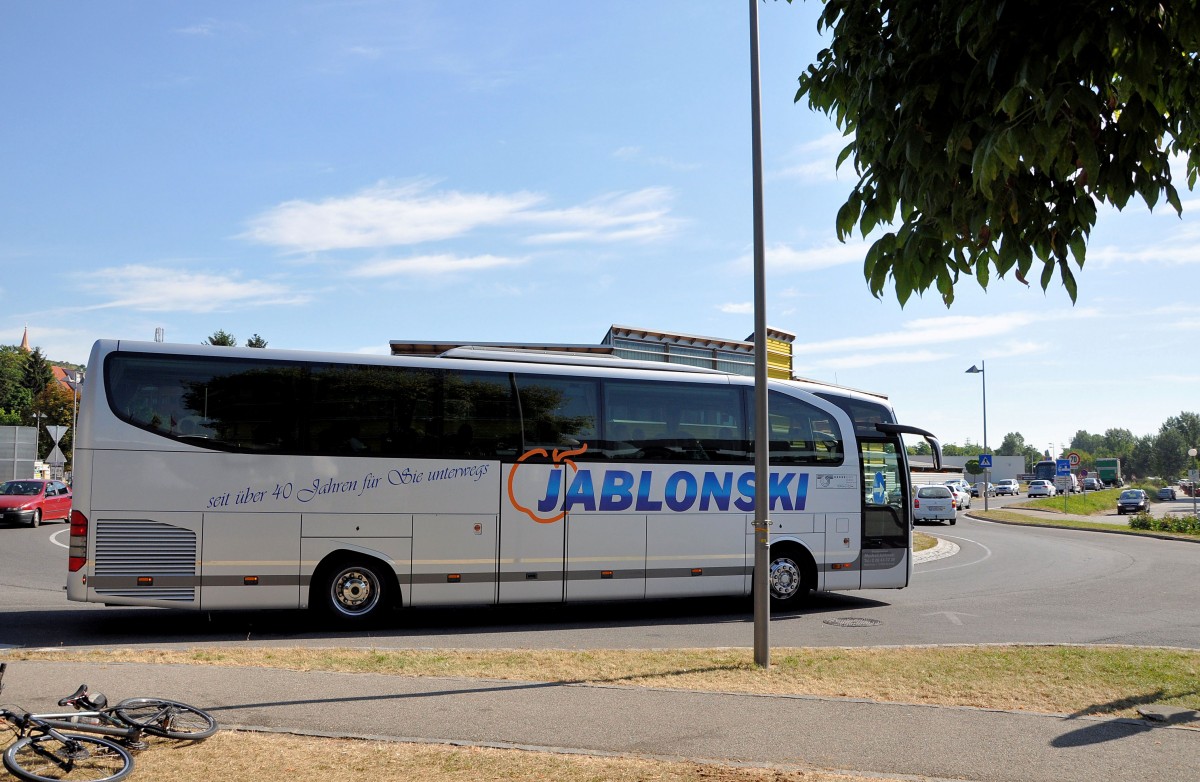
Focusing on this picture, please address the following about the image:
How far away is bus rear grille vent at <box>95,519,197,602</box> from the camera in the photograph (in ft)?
36.4

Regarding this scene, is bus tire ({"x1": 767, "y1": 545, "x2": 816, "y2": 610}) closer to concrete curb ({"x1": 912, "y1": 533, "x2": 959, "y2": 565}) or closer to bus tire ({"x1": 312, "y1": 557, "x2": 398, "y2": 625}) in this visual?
bus tire ({"x1": 312, "y1": 557, "x2": 398, "y2": 625})

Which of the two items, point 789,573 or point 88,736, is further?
point 789,573

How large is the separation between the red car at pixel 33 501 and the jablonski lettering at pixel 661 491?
2467 cm

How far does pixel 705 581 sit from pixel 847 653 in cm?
366

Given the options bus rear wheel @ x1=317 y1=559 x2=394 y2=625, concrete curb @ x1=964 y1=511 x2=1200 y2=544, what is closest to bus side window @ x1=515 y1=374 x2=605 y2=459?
bus rear wheel @ x1=317 y1=559 x2=394 y2=625

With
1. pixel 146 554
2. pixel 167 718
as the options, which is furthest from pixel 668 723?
pixel 146 554

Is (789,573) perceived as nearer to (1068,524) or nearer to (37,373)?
(1068,524)

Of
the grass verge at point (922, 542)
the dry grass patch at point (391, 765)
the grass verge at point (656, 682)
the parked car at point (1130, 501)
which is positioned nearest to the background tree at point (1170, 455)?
the parked car at point (1130, 501)

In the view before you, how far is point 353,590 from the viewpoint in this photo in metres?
12.0

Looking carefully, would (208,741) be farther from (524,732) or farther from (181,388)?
(181,388)

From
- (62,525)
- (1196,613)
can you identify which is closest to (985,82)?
(1196,613)

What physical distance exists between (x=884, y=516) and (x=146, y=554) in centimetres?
1017

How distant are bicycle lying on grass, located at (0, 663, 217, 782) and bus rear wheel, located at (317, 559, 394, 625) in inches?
227

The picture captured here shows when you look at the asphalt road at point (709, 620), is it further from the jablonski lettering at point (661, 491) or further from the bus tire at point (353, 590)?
→ the jablonski lettering at point (661, 491)
